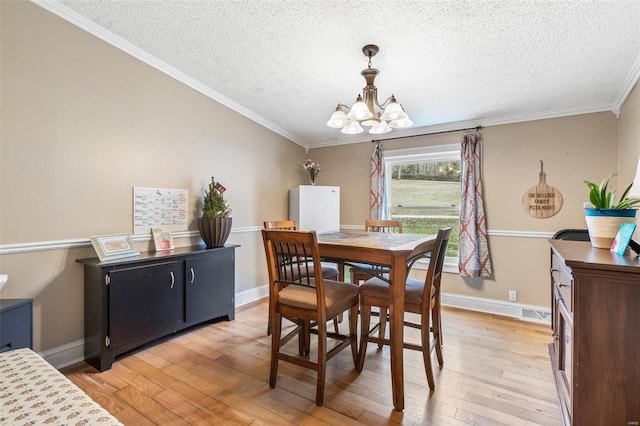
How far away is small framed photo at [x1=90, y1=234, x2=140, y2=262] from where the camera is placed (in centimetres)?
222

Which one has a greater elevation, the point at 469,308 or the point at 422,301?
the point at 422,301

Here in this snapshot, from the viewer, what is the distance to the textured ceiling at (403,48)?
1.87m

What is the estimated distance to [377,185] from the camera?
4.11 meters

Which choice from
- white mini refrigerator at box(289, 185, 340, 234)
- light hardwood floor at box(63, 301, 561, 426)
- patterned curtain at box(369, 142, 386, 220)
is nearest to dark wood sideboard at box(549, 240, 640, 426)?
light hardwood floor at box(63, 301, 561, 426)

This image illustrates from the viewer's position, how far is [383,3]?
5.94ft

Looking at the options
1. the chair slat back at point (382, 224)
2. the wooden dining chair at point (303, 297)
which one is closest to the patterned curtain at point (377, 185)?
the chair slat back at point (382, 224)

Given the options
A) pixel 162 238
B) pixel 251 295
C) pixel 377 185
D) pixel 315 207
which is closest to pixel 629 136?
pixel 377 185

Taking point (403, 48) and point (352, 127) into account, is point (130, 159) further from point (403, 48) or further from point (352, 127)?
point (403, 48)

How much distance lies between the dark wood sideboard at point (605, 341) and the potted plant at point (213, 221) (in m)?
2.75

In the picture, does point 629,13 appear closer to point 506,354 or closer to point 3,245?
point 506,354

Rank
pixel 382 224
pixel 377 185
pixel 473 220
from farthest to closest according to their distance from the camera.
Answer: pixel 377 185 → pixel 473 220 → pixel 382 224

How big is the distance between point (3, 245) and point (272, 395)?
6.76 ft

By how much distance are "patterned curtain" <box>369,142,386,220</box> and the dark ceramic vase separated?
6.85 ft

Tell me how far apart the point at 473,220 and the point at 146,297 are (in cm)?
346
